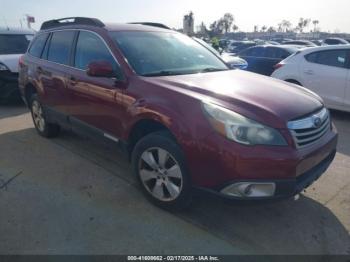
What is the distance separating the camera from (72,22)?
458 centimetres

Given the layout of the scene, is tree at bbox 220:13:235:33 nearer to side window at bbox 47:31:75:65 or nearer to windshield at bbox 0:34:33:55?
windshield at bbox 0:34:33:55

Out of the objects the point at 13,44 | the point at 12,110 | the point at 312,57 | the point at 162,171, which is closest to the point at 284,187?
the point at 162,171

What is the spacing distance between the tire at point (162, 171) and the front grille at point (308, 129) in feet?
3.09

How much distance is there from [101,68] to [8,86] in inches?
209

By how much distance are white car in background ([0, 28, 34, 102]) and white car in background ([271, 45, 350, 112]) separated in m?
6.11

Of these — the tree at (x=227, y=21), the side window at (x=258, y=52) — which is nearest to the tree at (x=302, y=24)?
the tree at (x=227, y=21)

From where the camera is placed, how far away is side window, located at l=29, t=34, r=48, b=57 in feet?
17.2

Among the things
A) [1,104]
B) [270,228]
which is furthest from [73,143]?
[1,104]

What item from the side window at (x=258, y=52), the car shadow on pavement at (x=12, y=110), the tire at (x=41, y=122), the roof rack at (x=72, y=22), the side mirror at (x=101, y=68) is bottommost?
the car shadow on pavement at (x=12, y=110)

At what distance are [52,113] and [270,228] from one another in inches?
134

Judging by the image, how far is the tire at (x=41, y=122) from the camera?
17.5 feet

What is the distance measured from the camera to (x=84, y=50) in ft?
13.7

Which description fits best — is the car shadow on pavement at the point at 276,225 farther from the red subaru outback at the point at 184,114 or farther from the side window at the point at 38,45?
the side window at the point at 38,45

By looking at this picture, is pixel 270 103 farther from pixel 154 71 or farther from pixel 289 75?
pixel 289 75
